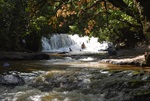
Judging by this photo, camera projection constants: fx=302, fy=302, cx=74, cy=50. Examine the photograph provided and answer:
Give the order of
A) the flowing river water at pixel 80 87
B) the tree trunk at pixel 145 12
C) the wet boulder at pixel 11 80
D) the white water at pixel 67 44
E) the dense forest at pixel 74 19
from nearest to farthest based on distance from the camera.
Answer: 1. the tree trunk at pixel 145 12
2. the dense forest at pixel 74 19
3. the flowing river water at pixel 80 87
4. the wet boulder at pixel 11 80
5. the white water at pixel 67 44

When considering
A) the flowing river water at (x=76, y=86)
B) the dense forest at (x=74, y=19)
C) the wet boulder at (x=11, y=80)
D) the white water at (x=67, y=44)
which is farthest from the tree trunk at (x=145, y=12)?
the white water at (x=67, y=44)

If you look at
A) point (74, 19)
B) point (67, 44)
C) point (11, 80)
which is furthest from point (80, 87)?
point (67, 44)

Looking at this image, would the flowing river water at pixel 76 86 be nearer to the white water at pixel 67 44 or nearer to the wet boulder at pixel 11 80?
the wet boulder at pixel 11 80

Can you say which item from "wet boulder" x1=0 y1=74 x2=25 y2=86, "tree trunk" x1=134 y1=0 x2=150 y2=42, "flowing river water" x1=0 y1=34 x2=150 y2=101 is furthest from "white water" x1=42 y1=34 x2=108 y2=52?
"tree trunk" x1=134 y1=0 x2=150 y2=42

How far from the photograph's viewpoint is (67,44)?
42.7 m

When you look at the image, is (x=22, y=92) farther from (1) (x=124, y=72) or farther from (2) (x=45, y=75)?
(1) (x=124, y=72)

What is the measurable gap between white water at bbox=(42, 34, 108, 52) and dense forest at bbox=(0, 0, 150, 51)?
4644mm

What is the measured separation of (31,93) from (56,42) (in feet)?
99.7

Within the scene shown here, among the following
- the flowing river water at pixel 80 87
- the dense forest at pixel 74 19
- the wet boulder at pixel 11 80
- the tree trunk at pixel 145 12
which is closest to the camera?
the tree trunk at pixel 145 12

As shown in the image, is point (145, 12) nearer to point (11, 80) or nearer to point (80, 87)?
point (80, 87)

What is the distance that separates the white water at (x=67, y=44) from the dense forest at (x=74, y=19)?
15.2 ft

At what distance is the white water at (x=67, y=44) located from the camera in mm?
39438

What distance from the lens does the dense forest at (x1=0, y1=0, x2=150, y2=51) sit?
8.48m

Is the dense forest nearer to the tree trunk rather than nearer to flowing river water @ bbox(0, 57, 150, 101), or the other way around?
the tree trunk
